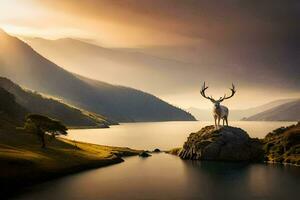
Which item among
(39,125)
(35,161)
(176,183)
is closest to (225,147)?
(176,183)

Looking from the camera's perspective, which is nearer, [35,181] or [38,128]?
[35,181]

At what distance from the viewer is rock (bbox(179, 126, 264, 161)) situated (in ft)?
502

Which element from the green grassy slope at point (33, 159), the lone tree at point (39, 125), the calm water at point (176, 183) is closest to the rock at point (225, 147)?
the calm water at point (176, 183)

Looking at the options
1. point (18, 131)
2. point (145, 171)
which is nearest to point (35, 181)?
point (145, 171)

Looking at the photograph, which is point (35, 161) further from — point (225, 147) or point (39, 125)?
point (225, 147)

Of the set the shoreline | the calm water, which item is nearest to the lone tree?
the shoreline

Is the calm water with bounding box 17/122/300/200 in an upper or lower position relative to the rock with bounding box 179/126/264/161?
lower

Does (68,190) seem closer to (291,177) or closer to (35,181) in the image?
(35,181)

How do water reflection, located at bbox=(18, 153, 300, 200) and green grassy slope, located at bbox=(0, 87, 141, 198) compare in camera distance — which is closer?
water reflection, located at bbox=(18, 153, 300, 200)

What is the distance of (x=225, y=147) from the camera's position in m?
154

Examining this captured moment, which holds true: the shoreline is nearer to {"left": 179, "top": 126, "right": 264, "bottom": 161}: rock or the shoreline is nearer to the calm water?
the calm water

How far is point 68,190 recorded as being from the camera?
9125cm

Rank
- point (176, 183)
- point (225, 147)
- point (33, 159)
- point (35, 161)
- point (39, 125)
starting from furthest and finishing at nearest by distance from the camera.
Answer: point (225, 147) < point (39, 125) < point (33, 159) < point (35, 161) < point (176, 183)

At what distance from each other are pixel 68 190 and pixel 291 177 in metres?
55.1
